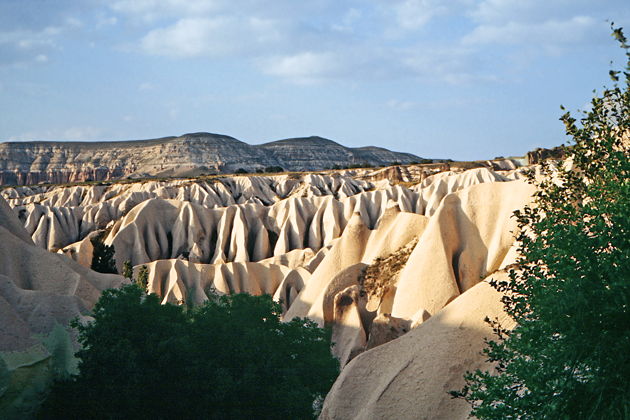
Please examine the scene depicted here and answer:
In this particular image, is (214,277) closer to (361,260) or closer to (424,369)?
(361,260)

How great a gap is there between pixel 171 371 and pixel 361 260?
2382 centimetres

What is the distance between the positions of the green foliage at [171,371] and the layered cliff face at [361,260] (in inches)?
85.9

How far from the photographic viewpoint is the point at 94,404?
19.5m

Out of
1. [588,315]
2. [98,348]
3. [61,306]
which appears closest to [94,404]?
[98,348]

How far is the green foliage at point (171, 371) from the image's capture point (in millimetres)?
19703

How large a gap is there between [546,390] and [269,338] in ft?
43.5

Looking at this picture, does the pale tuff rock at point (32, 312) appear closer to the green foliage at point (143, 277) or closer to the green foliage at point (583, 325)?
the green foliage at point (583, 325)

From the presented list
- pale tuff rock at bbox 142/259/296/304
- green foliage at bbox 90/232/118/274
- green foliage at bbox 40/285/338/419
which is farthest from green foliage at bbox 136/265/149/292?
green foliage at bbox 40/285/338/419

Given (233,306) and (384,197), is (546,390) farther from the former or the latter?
(384,197)

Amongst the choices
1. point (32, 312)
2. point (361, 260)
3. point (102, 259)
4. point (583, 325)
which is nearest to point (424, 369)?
point (583, 325)

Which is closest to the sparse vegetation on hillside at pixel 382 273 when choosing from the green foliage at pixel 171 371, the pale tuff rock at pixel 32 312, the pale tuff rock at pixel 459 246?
the pale tuff rock at pixel 459 246

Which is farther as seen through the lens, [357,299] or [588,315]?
[357,299]

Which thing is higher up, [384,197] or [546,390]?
[384,197]

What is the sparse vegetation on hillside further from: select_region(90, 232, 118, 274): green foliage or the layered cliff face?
select_region(90, 232, 118, 274): green foliage
